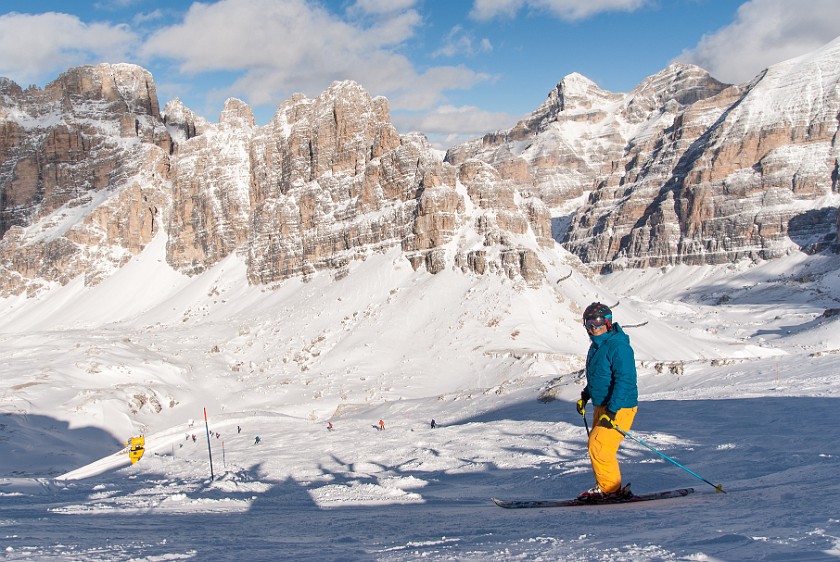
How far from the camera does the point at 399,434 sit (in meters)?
22.2

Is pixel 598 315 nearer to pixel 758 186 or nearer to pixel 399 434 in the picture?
pixel 399 434

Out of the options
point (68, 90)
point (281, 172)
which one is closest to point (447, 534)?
point (281, 172)

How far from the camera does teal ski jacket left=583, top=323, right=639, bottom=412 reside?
29.9 feet

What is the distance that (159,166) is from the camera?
5143 inches

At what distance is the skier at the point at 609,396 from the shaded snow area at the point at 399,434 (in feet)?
2.39

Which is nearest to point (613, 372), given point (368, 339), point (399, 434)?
point (399, 434)

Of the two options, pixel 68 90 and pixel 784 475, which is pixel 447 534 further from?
pixel 68 90

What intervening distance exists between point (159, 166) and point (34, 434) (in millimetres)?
99751

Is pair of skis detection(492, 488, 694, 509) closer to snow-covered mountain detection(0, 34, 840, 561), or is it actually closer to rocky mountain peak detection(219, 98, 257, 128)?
snow-covered mountain detection(0, 34, 840, 561)

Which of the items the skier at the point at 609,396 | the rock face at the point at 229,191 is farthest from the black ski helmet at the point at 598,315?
the rock face at the point at 229,191

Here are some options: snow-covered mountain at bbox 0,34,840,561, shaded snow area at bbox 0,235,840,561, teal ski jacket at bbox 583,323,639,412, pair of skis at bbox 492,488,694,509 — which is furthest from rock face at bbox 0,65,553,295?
pair of skis at bbox 492,488,694,509

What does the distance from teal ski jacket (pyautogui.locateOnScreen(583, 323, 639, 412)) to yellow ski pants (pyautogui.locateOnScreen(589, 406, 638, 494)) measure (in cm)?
19

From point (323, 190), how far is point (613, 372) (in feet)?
278

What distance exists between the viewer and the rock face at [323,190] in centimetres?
7646
